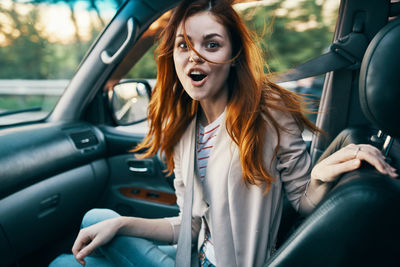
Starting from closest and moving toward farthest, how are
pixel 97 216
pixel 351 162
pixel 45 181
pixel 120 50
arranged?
pixel 351 162, pixel 97 216, pixel 45 181, pixel 120 50

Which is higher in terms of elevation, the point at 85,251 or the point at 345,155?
the point at 345,155

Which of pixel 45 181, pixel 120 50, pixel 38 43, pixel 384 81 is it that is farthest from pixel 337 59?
pixel 38 43

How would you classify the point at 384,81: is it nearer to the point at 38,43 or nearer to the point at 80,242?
the point at 80,242

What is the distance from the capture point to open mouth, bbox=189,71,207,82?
4.02 ft

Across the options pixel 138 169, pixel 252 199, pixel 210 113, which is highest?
pixel 210 113

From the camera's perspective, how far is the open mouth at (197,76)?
1225 mm

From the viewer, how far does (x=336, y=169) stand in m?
0.87

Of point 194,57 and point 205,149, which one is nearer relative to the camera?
point 194,57

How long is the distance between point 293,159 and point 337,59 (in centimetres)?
70

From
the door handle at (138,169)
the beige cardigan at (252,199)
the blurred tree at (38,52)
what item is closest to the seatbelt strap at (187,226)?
the beige cardigan at (252,199)

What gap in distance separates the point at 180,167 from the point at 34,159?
85 centimetres

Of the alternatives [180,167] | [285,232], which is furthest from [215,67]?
[285,232]

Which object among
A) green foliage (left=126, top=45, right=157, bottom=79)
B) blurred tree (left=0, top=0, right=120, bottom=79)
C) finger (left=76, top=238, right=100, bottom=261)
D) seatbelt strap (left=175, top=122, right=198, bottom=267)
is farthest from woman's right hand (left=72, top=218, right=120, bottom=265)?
blurred tree (left=0, top=0, right=120, bottom=79)

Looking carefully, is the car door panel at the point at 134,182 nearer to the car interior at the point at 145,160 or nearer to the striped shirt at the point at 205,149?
the car interior at the point at 145,160
